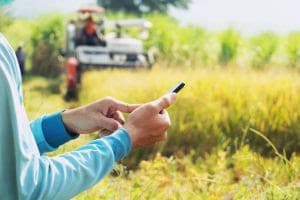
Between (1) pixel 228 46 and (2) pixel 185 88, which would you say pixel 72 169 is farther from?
(1) pixel 228 46

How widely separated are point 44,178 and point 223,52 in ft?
31.3

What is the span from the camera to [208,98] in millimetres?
5809

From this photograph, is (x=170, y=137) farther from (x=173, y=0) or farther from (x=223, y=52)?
(x=173, y=0)

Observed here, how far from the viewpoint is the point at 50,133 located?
179cm

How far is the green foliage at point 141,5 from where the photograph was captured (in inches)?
597

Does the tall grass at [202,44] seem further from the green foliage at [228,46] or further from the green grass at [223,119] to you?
the green grass at [223,119]

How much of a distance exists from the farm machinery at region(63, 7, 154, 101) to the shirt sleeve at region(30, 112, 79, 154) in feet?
21.1

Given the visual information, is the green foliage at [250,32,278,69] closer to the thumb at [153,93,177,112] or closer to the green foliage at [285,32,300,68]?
the green foliage at [285,32,300,68]

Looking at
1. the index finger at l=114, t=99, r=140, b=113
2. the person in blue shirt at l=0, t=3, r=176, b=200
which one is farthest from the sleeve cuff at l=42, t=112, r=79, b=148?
the person in blue shirt at l=0, t=3, r=176, b=200

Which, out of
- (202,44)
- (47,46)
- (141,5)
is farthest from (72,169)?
(141,5)

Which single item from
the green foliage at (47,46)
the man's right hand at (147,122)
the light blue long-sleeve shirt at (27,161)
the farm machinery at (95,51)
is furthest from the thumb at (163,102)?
the green foliage at (47,46)

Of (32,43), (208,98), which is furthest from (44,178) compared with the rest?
(32,43)

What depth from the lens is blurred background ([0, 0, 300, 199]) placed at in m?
3.26

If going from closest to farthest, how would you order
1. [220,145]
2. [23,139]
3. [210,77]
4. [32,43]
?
[23,139], [220,145], [210,77], [32,43]
